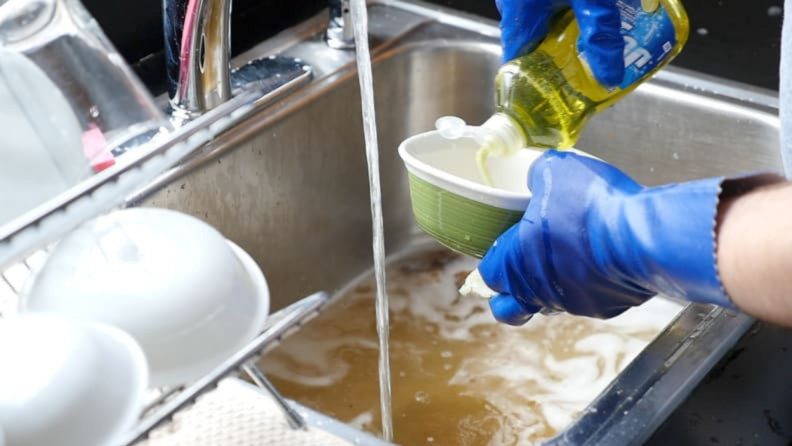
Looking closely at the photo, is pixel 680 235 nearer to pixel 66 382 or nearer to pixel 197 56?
pixel 66 382

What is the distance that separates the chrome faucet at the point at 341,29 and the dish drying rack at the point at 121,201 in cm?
71

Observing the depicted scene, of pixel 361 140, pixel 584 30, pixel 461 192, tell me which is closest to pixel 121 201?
pixel 461 192

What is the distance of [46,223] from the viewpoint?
0.53m

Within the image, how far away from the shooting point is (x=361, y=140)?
1331 mm

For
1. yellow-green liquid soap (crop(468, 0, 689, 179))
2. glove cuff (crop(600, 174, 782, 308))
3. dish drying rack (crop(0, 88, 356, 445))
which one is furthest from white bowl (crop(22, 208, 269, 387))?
yellow-green liquid soap (crop(468, 0, 689, 179))

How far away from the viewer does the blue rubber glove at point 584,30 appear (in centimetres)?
92

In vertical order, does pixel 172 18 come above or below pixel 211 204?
above

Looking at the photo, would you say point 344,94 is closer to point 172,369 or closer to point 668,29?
point 668,29

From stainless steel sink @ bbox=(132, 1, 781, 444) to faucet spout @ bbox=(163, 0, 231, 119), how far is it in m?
0.05

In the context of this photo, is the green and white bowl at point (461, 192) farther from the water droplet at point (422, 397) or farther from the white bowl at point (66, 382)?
the white bowl at point (66, 382)

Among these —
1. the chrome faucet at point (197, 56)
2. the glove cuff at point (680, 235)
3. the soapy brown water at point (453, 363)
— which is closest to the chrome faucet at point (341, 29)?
the chrome faucet at point (197, 56)

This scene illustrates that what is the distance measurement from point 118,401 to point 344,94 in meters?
0.82

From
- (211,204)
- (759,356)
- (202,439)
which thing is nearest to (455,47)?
(211,204)

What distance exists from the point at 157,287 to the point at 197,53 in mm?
593
